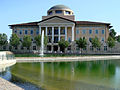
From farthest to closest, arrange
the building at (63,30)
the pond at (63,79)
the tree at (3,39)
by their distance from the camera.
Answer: the building at (63,30)
the tree at (3,39)
the pond at (63,79)

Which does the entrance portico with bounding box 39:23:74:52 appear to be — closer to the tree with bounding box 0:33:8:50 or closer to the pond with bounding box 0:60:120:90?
the tree with bounding box 0:33:8:50

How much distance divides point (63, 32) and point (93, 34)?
9.49 meters

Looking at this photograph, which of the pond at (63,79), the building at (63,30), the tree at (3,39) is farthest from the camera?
the building at (63,30)

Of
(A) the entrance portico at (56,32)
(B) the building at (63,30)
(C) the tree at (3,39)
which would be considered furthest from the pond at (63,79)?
(C) the tree at (3,39)

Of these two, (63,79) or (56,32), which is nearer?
(63,79)

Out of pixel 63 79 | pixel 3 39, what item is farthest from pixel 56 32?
pixel 63 79

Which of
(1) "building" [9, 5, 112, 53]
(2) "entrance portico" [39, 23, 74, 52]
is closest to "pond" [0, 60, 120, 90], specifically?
(1) "building" [9, 5, 112, 53]

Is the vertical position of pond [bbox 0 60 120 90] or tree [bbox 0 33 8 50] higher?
tree [bbox 0 33 8 50]

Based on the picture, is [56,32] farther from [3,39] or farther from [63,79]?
[63,79]

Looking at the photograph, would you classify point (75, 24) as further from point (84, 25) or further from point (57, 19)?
point (57, 19)

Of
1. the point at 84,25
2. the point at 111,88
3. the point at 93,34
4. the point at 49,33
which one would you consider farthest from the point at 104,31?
the point at 111,88

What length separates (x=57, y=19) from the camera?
47.3 metres

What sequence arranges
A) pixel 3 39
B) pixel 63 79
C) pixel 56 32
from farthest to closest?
pixel 56 32 < pixel 3 39 < pixel 63 79

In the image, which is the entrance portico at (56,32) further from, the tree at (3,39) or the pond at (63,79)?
the pond at (63,79)
